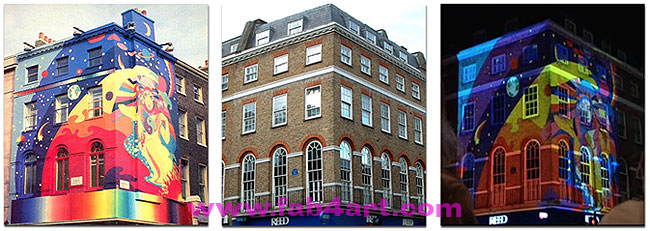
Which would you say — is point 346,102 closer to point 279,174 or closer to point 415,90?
point 415,90

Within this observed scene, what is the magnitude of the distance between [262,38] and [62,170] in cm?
297

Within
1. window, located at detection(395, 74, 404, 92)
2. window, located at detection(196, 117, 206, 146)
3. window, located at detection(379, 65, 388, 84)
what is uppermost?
window, located at detection(379, 65, 388, 84)

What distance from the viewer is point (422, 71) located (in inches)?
366

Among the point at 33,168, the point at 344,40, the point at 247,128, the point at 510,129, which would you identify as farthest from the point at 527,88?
the point at 33,168

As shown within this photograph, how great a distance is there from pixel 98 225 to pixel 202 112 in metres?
1.85

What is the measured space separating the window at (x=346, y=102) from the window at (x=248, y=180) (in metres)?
1.30

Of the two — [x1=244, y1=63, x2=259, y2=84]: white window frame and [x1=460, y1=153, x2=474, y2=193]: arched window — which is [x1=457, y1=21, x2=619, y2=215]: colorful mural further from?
[x1=244, y1=63, x2=259, y2=84]: white window frame

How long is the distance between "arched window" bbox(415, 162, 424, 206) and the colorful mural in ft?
Result: 1.59

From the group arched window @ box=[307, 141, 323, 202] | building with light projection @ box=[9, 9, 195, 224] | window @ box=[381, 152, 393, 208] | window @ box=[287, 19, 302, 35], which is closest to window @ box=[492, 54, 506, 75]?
window @ box=[381, 152, 393, 208]

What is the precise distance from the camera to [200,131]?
9594 millimetres

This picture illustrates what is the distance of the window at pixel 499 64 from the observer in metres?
9.12

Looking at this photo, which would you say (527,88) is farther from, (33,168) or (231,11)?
(33,168)

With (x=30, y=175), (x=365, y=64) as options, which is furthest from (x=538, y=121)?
(x=30, y=175)

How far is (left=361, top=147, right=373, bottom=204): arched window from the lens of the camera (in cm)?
900
